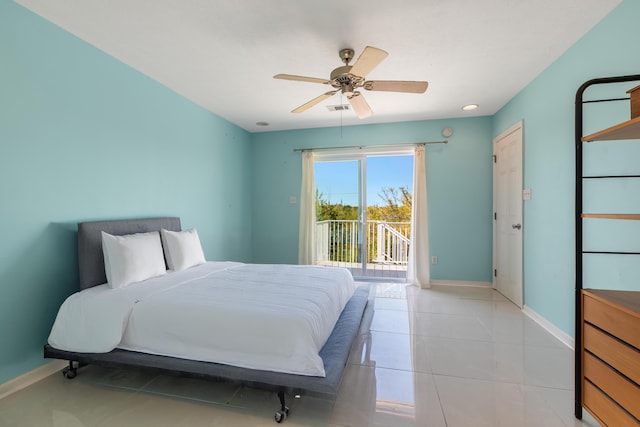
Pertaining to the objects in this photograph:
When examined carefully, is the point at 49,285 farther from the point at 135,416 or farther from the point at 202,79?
the point at 202,79

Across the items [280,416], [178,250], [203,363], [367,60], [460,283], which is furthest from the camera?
[460,283]

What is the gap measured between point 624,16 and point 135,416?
4041 mm

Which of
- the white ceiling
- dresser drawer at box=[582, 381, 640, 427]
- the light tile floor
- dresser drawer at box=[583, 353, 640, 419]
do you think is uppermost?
the white ceiling

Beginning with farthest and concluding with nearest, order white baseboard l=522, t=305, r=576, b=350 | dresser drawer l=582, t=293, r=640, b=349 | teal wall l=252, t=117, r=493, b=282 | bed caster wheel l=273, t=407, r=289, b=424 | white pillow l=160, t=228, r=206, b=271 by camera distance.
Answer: teal wall l=252, t=117, r=493, b=282 < white pillow l=160, t=228, r=206, b=271 < white baseboard l=522, t=305, r=576, b=350 < bed caster wheel l=273, t=407, r=289, b=424 < dresser drawer l=582, t=293, r=640, b=349

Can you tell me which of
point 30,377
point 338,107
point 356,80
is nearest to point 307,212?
point 338,107

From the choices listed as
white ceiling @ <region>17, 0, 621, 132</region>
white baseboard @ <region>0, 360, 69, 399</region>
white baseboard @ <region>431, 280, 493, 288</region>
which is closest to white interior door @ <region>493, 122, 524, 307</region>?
white baseboard @ <region>431, 280, 493, 288</region>

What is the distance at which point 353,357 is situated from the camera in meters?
2.36

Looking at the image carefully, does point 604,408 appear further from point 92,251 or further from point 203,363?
point 92,251

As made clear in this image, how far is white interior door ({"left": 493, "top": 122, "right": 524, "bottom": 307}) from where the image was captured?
3.48 metres

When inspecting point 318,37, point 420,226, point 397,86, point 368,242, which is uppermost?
point 318,37

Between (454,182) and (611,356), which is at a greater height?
(454,182)

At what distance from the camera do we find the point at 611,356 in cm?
140

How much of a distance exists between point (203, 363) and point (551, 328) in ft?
10.4

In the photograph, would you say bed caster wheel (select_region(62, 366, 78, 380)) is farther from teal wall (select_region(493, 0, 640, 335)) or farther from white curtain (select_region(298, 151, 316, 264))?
teal wall (select_region(493, 0, 640, 335))
